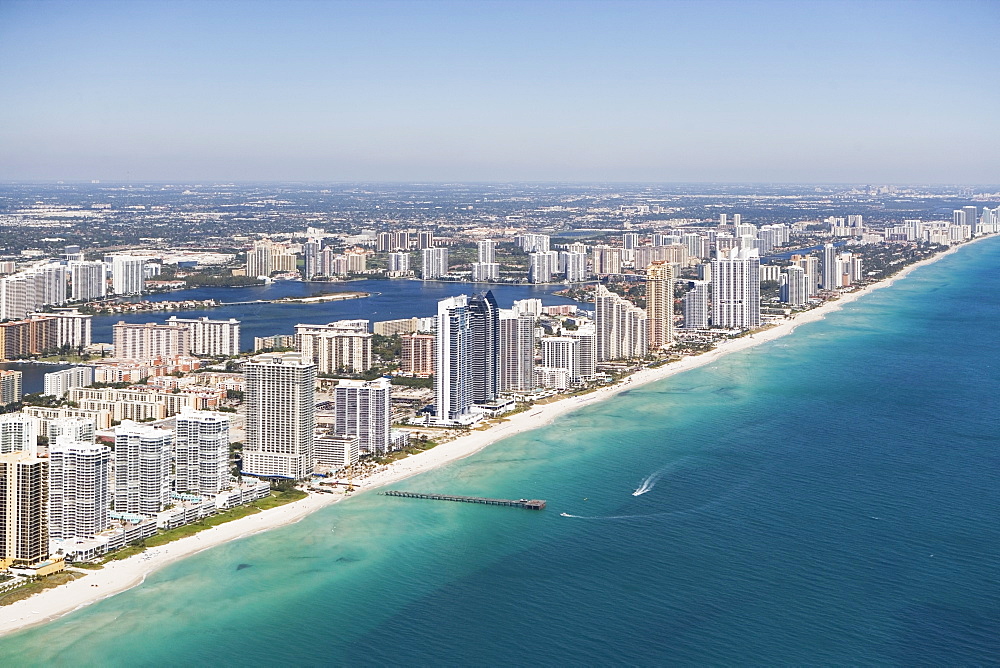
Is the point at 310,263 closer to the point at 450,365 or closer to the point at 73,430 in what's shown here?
the point at 450,365

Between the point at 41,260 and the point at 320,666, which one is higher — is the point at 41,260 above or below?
above

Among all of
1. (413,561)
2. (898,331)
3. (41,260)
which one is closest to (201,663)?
(413,561)

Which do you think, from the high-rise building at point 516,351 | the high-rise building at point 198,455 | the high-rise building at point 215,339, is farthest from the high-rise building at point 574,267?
the high-rise building at point 198,455

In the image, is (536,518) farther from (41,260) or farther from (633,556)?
(41,260)

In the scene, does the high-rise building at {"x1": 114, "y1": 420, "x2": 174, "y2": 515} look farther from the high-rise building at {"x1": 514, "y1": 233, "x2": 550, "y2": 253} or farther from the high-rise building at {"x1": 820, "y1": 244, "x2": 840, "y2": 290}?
the high-rise building at {"x1": 514, "y1": 233, "x2": 550, "y2": 253}

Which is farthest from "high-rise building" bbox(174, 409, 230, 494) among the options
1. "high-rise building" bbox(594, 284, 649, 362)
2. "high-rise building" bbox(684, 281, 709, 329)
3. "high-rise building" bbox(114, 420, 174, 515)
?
"high-rise building" bbox(684, 281, 709, 329)

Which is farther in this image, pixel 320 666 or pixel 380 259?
pixel 380 259

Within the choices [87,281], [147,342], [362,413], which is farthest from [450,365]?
[87,281]
